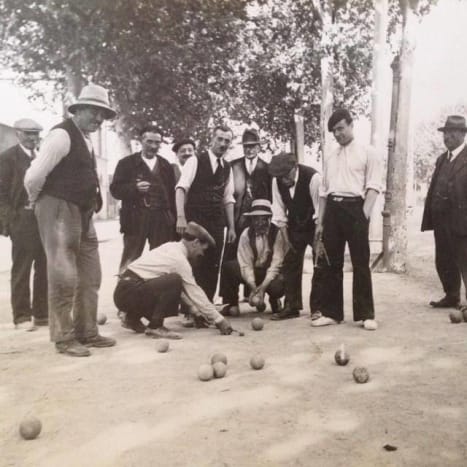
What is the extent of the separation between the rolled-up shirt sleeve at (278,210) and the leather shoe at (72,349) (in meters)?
2.68

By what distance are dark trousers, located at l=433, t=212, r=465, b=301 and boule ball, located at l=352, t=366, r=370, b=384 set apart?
11.8 ft

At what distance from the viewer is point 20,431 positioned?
146 inches

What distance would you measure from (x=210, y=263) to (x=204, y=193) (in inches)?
31.8

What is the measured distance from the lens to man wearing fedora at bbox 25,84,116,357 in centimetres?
548

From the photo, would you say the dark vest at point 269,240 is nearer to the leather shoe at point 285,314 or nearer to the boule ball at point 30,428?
the leather shoe at point 285,314

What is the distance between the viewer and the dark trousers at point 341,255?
6648 mm

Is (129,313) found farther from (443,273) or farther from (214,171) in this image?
(443,273)

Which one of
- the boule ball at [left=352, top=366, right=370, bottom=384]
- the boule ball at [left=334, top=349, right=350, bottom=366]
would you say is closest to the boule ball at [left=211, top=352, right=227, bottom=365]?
the boule ball at [left=334, top=349, right=350, bottom=366]

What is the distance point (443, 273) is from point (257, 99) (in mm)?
17081

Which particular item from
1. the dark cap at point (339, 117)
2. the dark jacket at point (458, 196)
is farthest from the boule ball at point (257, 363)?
Result: the dark jacket at point (458, 196)

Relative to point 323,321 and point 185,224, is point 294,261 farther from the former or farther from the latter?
point 185,224

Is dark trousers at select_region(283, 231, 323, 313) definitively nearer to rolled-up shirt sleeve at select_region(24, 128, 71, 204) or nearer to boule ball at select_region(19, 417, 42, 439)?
rolled-up shirt sleeve at select_region(24, 128, 71, 204)

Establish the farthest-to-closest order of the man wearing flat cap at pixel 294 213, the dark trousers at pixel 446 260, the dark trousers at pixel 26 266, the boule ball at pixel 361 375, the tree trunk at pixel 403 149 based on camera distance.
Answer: the tree trunk at pixel 403 149 < the dark trousers at pixel 446 260 < the man wearing flat cap at pixel 294 213 < the dark trousers at pixel 26 266 < the boule ball at pixel 361 375

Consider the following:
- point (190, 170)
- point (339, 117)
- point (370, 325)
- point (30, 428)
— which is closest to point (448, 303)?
point (370, 325)
